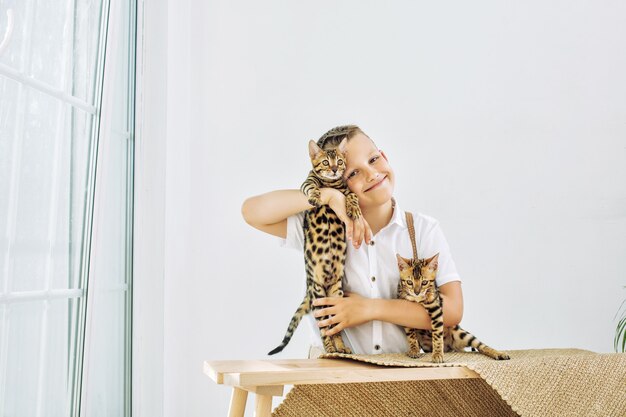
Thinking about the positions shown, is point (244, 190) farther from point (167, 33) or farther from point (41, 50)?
point (41, 50)

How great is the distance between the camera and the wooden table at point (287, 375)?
0.86m

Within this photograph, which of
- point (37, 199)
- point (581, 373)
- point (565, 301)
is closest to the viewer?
point (581, 373)

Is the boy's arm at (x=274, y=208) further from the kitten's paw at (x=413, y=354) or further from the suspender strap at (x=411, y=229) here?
the kitten's paw at (x=413, y=354)

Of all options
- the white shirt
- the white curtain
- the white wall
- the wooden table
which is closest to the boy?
the white shirt

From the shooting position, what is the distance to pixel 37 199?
1175mm

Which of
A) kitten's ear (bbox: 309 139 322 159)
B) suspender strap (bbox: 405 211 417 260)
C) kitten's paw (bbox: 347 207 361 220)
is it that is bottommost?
suspender strap (bbox: 405 211 417 260)

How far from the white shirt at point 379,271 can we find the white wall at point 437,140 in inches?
24.8

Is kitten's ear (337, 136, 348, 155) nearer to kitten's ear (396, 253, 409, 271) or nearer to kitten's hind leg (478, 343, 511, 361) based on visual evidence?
kitten's ear (396, 253, 409, 271)

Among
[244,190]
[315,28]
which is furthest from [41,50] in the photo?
[315,28]

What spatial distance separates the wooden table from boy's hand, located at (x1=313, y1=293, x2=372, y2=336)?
→ 0.42 feet

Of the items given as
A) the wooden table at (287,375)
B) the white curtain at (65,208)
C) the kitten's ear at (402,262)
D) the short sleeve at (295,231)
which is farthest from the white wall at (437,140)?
the wooden table at (287,375)

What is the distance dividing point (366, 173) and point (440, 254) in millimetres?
246

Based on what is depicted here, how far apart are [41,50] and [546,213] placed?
1.58 metres

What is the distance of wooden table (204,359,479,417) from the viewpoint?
858 millimetres
